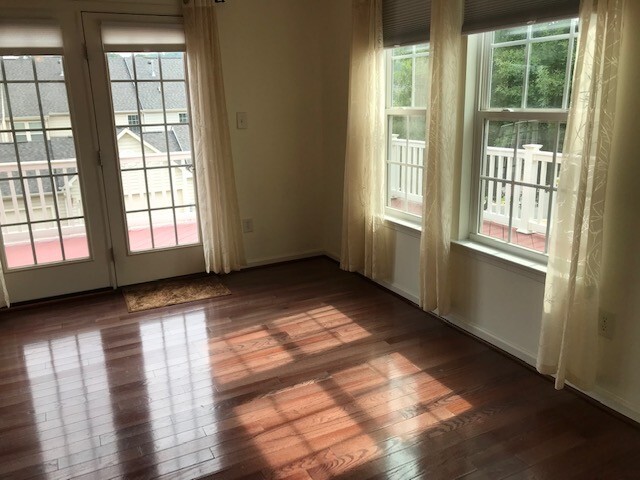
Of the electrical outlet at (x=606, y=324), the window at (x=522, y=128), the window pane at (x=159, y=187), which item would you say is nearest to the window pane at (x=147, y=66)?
the window pane at (x=159, y=187)

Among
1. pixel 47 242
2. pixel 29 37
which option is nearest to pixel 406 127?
pixel 29 37

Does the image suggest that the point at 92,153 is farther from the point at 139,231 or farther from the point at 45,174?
the point at 139,231

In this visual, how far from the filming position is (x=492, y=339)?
3.15 m

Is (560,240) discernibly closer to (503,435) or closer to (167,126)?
(503,435)

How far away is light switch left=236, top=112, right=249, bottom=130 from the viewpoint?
176 inches

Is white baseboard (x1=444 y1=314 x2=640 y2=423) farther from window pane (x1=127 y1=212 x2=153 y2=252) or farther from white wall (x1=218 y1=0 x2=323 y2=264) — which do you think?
window pane (x1=127 y1=212 x2=153 y2=252)

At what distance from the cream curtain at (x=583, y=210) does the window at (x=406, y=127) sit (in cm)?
138

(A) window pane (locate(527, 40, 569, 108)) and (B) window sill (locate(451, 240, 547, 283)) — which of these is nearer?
(A) window pane (locate(527, 40, 569, 108))

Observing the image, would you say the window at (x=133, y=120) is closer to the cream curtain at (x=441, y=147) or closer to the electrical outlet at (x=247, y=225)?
the electrical outlet at (x=247, y=225)

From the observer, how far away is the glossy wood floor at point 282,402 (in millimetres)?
2197

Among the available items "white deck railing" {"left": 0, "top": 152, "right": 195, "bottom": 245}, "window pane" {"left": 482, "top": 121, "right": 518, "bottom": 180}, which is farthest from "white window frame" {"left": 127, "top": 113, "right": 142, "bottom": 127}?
"window pane" {"left": 482, "top": 121, "right": 518, "bottom": 180}

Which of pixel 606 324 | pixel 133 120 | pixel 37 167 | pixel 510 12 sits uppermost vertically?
pixel 510 12

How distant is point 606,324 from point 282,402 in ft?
5.33

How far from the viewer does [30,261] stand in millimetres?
3998
